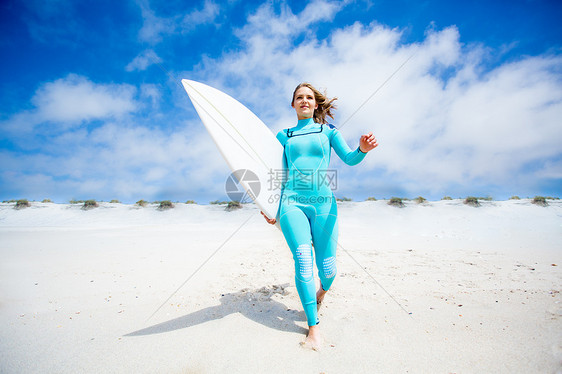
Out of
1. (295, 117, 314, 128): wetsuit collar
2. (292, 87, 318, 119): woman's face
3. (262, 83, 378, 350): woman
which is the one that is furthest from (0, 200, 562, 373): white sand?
(292, 87, 318, 119): woman's face

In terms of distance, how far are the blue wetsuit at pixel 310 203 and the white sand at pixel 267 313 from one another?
0.46 meters

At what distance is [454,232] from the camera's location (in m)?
8.45

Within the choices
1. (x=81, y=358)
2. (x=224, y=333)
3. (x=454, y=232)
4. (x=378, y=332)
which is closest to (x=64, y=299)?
(x=81, y=358)

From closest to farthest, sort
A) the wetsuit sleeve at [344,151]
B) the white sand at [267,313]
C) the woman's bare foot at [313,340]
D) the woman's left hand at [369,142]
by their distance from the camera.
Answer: the white sand at [267,313], the woman's bare foot at [313,340], the woman's left hand at [369,142], the wetsuit sleeve at [344,151]

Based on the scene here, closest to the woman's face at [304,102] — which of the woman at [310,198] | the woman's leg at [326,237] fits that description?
the woman at [310,198]

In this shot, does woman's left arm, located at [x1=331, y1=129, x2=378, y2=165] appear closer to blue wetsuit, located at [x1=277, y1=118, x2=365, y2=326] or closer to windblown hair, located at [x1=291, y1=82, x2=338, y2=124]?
blue wetsuit, located at [x1=277, y1=118, x2=365, y2=326]

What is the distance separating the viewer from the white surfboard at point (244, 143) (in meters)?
2.36

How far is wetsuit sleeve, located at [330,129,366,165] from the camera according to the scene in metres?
2.28

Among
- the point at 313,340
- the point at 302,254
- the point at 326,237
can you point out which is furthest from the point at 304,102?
the point at 313,340

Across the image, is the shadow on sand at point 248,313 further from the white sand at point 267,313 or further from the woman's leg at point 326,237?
the woman's leg at point 326,237

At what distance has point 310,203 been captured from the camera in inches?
89.8

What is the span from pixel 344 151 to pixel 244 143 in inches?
40.3

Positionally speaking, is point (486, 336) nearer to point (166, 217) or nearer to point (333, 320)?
point (333, 320)

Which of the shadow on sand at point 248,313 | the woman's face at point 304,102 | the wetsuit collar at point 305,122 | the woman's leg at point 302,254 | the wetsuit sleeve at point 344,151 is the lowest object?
the shadow on sand at point 248,313
